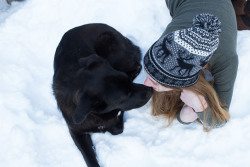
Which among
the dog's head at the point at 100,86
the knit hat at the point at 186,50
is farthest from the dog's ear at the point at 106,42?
the knit hat at the point at 186,50

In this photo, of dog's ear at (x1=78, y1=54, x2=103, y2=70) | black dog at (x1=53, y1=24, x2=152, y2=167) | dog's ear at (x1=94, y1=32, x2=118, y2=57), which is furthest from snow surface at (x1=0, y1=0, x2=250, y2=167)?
dog's ear at (x1=78, y1=54, x2=103, y2=70)

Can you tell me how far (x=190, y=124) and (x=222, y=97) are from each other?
64 centimetres

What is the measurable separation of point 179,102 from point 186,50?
3.99 feet

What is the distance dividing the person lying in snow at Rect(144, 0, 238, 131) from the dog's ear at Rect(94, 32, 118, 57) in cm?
64

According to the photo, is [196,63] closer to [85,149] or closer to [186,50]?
[186,50]

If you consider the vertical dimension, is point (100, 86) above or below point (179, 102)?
above

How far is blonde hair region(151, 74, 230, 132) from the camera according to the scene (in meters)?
1.75

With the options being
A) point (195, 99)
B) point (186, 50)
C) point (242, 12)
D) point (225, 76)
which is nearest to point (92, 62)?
point (186, 50)

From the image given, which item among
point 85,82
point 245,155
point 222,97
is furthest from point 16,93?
point 245,155

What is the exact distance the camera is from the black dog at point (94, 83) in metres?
1.73

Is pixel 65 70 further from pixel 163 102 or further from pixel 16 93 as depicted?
pixel 163 102

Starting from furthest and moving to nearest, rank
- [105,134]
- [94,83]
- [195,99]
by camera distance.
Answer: [105,134] → [195,99] → [94,83]

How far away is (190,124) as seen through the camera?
245 centimetres

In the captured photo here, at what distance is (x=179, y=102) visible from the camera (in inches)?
96.3
